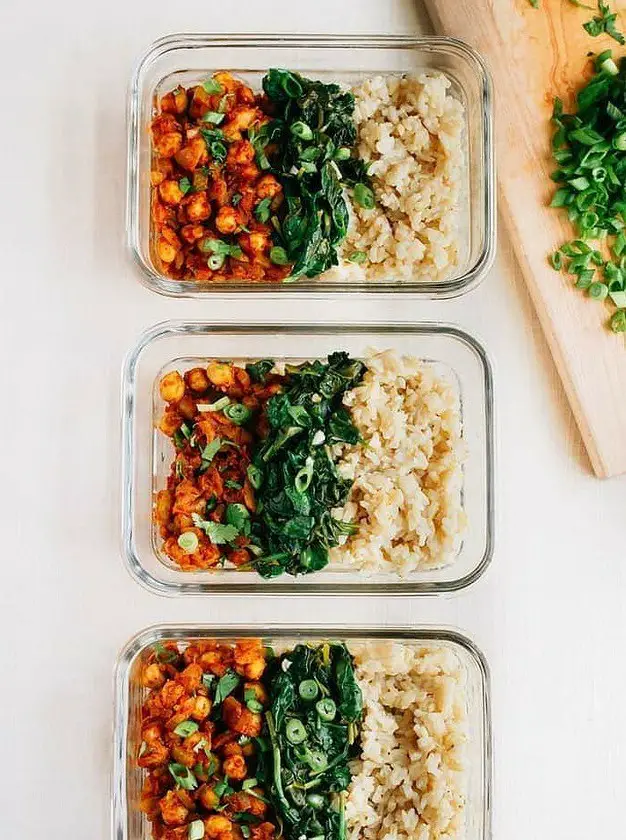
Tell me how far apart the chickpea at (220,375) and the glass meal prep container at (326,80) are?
18cm

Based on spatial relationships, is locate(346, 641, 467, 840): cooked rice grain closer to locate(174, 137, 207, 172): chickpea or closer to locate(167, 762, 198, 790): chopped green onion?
locate(167, 762, 198, 790): chopped green onion

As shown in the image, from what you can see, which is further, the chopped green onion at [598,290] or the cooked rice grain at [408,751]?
the chopped green onion at [598,290]

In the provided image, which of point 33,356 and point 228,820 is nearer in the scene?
point 228,820

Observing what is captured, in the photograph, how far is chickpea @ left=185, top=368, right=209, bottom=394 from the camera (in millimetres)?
2146

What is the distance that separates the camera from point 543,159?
89.2 inches

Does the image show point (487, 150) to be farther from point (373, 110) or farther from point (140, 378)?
point (140, 378)

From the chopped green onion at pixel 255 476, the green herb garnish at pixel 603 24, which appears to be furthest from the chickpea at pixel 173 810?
A: the green herb garnish at pixel 603 24

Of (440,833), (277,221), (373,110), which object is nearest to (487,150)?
(373,110)

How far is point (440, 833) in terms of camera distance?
6.75ft

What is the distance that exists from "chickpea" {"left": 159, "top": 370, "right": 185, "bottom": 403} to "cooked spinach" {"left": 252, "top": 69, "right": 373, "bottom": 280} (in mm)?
340

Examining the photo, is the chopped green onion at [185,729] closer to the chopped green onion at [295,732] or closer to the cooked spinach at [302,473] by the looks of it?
the chopped green onion at [295,732]

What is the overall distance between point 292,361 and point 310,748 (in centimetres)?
84

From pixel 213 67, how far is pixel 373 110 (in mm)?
391

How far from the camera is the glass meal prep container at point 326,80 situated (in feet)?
7.18
